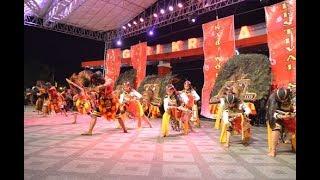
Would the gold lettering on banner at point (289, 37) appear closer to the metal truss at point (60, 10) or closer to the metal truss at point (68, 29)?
the metal truss at point (60, 10)

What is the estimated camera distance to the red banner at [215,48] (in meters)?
11.2

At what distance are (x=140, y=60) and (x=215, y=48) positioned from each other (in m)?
5.49

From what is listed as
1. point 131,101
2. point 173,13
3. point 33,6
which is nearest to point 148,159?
point 131,101

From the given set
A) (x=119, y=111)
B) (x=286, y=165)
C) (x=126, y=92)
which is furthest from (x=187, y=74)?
(x=286, y=165)

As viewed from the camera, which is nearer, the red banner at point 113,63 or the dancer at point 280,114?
the dancer at point 280,114

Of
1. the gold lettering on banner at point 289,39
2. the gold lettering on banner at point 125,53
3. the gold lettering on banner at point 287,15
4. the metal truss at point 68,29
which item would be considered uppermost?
the metal truss at point 68,29

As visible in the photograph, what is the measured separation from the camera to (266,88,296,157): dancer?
523 cm

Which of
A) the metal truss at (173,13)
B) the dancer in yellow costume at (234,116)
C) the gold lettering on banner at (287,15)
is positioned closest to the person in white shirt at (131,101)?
the dancer in yellow costume at (234,116)

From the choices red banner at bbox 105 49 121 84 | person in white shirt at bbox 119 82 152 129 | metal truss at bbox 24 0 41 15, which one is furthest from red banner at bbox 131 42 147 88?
person in white shirt at bbox 119 82 152 129

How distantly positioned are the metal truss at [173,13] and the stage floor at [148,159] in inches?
298

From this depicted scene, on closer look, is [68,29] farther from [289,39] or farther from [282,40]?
[289,39]

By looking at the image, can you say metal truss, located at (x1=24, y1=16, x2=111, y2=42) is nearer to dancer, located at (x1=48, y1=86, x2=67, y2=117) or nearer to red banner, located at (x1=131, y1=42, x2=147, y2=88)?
red banner, located at (x1=131, y1=42, x2=147, y2=88)

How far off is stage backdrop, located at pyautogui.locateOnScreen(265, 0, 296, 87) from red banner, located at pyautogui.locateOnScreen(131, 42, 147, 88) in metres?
7.48

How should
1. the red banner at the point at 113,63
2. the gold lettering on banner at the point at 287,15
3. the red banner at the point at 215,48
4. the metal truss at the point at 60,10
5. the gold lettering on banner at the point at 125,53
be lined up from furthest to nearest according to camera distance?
the gold lettering on banner at the point at 125,53, the red banner at the point at 113,63, the metal truss at the point at 60,10, the red banner at the point at 215,48, the gold lettering on banner at the point at 287,15
